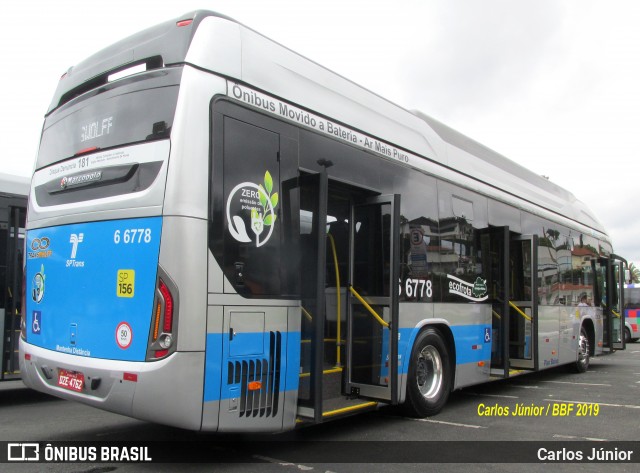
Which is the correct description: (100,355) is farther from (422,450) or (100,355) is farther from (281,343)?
(422,450)

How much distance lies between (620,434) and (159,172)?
19.2 feet

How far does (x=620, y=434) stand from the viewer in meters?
6.50

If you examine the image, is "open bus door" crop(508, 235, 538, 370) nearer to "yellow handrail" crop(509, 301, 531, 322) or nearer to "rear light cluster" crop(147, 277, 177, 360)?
"yellow handrail" crop(509, 301, 531, 322)

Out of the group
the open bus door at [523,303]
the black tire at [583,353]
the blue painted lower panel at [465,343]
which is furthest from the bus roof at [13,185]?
the black tire at [583,353]

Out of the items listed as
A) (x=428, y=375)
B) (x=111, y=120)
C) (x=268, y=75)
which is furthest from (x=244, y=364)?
(x=428, y=375)

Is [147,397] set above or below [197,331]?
below

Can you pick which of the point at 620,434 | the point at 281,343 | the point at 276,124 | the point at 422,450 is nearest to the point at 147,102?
the point at 276,124

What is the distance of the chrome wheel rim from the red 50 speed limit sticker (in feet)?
12.6

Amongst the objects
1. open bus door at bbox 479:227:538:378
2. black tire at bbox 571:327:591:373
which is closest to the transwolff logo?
open bus door at bbox 479:227:538:378

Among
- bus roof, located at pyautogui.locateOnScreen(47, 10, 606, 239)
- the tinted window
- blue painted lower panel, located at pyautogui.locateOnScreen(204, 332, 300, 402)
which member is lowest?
blue painted lower panel, located at pyautogui.locateOnScreen(204, 332, 300, 402)

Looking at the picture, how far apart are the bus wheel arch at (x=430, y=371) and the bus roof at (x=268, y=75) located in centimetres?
223

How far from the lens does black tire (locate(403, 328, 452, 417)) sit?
679cm

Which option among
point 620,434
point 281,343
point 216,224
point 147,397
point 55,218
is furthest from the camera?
point 620,434

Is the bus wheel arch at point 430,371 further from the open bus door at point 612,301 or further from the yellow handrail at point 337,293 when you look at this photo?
the open bus door at point 612,301
